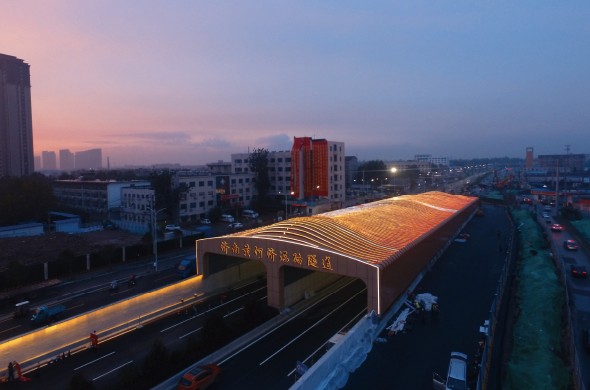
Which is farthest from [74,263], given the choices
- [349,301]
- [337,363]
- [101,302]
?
[337,363]

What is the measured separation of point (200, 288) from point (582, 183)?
4128 inches

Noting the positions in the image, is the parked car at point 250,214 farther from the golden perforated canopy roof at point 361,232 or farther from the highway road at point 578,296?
the highway road at point 578,296

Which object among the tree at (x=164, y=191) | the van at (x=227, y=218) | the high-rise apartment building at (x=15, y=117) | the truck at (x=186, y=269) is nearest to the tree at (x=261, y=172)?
the van at (x=227, y=218)

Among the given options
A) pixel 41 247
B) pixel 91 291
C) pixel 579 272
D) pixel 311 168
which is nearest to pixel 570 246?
pixel 579 272

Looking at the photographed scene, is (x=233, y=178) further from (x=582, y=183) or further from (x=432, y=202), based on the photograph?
(x=582, y=183)

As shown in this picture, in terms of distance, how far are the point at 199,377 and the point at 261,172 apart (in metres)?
48.3

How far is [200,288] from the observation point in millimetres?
20828

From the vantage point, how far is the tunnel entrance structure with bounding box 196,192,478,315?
16.4 meters

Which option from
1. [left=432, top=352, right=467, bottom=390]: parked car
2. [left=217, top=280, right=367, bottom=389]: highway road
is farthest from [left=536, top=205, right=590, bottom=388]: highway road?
[left=217, top=280, right=367, bottom=389]: highway road

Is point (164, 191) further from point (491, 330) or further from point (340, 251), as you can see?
point (491, 330)

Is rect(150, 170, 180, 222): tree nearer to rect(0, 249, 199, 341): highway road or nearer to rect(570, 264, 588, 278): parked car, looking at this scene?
rect(0, 249, 199, 341): highway road

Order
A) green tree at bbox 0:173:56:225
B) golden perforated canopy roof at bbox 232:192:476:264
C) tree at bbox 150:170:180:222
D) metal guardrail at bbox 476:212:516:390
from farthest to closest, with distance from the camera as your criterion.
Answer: tree at bbox 150:170:180:222 < green tree at bbox 0:173:56:225 < golden perforated canopy roof at bbox 232:192:476:264 < metal guardrail at bbox 476:212:516:390

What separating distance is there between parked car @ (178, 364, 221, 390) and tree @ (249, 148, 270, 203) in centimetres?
4578

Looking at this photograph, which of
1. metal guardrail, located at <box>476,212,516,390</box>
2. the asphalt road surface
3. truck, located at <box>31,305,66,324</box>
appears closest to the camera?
metal guardrail, located at <box>476,212,516,390</box>
